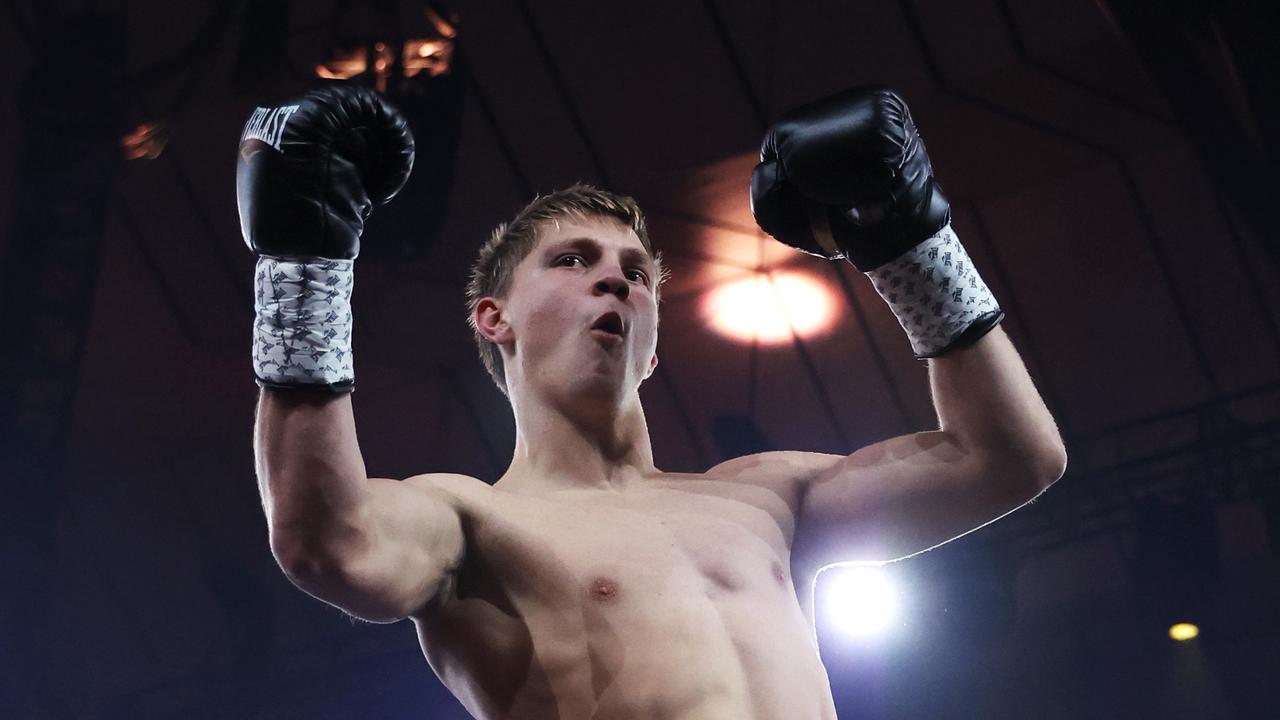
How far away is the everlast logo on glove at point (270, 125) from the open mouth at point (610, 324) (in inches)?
22.5

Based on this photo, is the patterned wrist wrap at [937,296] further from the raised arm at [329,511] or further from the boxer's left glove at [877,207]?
the raised arm at [329,511]

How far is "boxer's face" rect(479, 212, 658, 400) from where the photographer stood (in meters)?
1.95

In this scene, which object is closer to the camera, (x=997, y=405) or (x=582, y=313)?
(x=997, y=405)

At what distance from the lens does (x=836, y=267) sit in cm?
634

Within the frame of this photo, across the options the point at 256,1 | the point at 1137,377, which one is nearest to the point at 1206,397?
the point at 1137,377

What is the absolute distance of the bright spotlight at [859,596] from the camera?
666 cm

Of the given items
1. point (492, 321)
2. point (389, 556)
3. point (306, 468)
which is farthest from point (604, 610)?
point (492, 321)

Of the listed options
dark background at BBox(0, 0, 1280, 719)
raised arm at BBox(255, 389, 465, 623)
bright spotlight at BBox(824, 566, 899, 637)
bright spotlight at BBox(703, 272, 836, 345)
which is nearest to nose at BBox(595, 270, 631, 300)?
raised arm at BBox(255, 389, 465, 623)

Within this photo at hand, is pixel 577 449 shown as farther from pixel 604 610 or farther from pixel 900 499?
pixel 900 499

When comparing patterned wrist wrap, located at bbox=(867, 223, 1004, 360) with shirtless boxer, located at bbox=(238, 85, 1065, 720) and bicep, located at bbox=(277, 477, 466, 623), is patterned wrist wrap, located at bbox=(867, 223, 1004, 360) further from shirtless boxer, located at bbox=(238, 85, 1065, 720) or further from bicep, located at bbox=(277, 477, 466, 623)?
bicep, located at bbox=(277, 477, 466, 623)

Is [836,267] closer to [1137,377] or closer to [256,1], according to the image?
[1137,377]

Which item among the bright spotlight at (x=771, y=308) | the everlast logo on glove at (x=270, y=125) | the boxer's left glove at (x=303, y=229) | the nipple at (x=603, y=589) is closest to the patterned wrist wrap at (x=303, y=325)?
the boxer's left glove at (x=303, y=229)

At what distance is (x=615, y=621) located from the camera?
164 cm

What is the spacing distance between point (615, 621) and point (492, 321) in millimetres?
666
